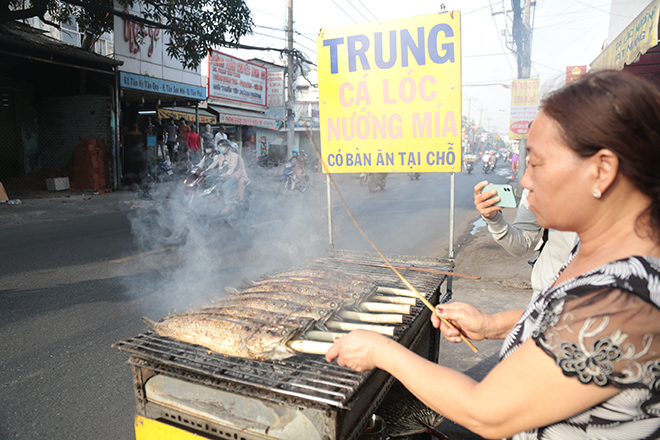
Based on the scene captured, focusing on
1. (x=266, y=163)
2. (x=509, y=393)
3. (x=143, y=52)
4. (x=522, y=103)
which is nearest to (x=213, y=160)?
(x=509, y=393)

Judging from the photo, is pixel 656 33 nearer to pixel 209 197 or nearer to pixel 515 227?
pixel 515 227

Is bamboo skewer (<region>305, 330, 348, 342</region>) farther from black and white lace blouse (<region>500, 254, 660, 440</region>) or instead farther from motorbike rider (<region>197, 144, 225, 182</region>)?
motorbike rider (<region>197, 144, 225, 182</region>)

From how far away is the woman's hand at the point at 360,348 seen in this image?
128 cm

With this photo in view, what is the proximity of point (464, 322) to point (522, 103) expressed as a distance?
17.8m

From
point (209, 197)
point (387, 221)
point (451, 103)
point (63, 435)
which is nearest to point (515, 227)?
point (451, 103)

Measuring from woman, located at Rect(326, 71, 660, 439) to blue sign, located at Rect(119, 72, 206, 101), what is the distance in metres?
16.2

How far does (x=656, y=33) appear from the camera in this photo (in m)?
4.81

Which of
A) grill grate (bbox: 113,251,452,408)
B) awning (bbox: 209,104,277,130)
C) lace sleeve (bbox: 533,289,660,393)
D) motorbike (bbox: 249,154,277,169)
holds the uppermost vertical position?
awning (bbox: 209,104,277,130)

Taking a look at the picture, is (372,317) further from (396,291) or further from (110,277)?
(110,277)

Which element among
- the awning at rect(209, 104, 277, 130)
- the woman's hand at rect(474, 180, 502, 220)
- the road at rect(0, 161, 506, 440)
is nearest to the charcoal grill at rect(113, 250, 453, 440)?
the woman's hand at rect(474, 180, 502, 220)

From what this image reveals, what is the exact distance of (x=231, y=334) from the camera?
5.87 ft

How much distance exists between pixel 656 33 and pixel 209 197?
7.66 metres

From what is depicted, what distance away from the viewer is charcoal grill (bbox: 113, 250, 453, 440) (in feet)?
4.91

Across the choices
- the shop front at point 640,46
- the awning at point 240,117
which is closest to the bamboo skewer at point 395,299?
the shop front at point 640,46
